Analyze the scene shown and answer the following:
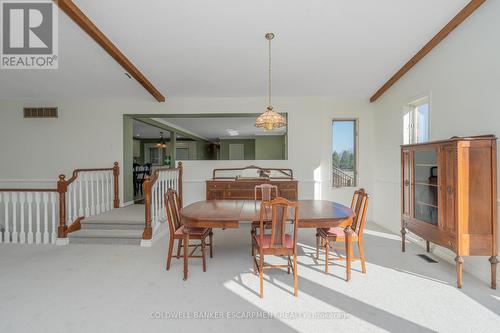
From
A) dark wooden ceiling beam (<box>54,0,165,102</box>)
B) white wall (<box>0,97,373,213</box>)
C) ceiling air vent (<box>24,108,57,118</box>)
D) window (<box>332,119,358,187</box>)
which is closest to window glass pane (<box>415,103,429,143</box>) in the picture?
white wall (<box>0,97,373,213</box>)

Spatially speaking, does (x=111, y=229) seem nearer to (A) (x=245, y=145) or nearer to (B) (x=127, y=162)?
(B) (x=127, y=162)

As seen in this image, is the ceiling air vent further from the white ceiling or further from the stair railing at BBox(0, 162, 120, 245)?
the stair railing at BBox(0, 162, 120, 245)

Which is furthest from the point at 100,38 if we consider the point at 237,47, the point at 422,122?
the point at 422,122

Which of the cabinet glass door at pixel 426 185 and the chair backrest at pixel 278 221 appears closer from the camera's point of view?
the chair backrest at pixel 278 221

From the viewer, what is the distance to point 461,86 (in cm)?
311

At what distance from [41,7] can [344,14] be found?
397 cm

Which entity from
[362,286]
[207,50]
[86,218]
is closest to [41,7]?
[207,50]

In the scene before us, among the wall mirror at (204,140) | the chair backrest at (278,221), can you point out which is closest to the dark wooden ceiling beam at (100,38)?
the wall mirror at (204,140)

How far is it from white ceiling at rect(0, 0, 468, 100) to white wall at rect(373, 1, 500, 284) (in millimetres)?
Answer: 306

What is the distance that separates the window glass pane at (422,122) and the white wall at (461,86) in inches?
9.5

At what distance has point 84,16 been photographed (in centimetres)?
315

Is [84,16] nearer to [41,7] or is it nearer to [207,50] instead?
[41,7]

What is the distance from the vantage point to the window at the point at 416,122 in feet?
13.3

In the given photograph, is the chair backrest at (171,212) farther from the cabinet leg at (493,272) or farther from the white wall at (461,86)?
the white wall at (461,86)
